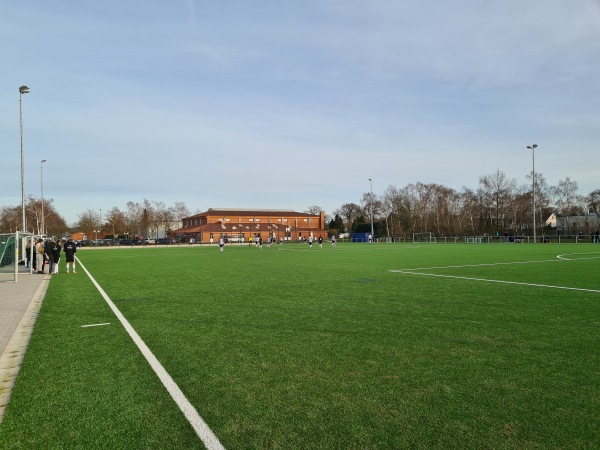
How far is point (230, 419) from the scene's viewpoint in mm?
4176

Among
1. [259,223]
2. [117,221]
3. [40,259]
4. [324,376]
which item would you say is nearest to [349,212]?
[259,223]

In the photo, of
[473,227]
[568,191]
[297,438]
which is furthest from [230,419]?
[568,191]

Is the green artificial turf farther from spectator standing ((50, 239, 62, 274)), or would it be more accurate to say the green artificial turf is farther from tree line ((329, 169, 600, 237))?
tree line ((329, 169, 600, 237))

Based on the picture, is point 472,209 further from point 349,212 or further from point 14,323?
point 14,323

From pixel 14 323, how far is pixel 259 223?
11552 cm

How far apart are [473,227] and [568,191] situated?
21.1 metres

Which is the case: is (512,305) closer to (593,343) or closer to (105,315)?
(593,343)

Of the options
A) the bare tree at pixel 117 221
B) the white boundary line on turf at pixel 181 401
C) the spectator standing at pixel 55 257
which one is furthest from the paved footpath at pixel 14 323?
the bare tree at pixel 117 221

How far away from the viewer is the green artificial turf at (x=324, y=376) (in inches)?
153

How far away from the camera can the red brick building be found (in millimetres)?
114025

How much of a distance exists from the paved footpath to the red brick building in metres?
93.3

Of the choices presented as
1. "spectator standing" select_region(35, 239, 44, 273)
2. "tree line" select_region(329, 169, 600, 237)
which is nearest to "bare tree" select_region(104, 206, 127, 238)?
"tree line" select_region(329, 169, 600, 237)

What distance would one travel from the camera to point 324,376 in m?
5.36

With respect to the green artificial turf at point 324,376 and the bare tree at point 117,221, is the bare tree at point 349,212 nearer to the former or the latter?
the bare tree at point 117,221
